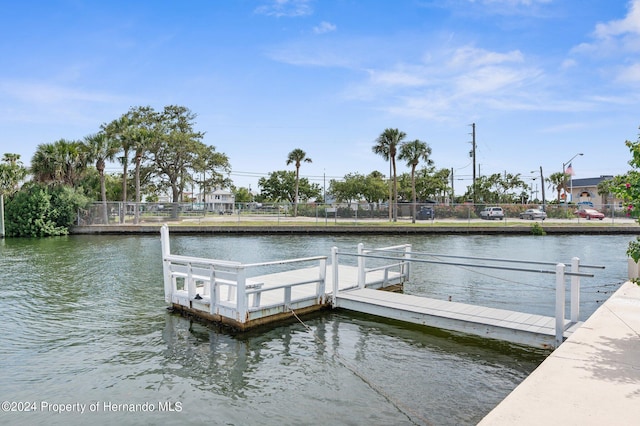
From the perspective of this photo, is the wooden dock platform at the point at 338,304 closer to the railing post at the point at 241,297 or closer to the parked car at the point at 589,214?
the railing post at the point at 241,297

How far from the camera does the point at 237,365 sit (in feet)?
23.3

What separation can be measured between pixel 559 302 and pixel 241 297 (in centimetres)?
524

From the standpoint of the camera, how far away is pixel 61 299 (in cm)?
1203

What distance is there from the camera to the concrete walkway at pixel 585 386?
12.8 ft

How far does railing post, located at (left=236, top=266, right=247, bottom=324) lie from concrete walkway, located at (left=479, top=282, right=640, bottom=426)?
4962mm

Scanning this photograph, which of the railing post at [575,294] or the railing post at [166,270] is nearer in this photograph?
the railing post at [575,294]

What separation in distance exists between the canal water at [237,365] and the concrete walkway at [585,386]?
1.04 metres

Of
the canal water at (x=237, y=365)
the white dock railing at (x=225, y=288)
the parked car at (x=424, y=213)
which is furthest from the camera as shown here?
the parked car at (x=424, y=213)

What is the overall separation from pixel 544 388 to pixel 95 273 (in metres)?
15.6

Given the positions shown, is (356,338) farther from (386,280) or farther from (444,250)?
(444,250)

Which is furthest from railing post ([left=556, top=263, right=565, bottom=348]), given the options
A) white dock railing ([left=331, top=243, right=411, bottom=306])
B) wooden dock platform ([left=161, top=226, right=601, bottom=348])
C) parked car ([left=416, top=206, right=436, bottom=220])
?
parked car ([left=416, top=206, right=436, bottom=220])

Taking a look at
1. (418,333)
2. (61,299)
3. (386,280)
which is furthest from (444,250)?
(61,299)

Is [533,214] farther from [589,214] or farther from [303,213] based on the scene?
[303,213]

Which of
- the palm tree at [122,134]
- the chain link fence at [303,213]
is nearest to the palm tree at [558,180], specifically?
the chain link fence at [303,213]
